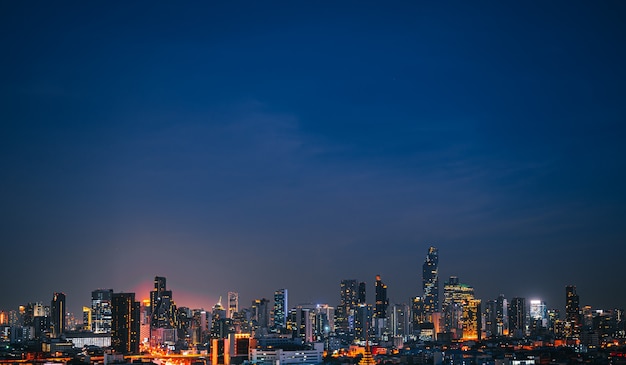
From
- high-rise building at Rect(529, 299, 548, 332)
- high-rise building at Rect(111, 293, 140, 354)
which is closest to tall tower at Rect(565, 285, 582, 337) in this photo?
high-rise building at Rect(529, 299, 548, 332)

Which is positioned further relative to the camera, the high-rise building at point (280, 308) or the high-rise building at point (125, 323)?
the high-rise building at point (280, 308)

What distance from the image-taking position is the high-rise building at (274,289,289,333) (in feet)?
236

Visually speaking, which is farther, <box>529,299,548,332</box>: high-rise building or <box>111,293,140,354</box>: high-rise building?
<box>529,299,548,332</box>: high-rise building

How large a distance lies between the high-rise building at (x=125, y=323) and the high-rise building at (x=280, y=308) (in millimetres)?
13354

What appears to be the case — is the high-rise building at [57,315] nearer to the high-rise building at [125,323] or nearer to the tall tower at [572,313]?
the high-rise building at [125,323]

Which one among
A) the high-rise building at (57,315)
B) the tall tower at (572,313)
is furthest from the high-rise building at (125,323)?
the tall tower at (572,313)

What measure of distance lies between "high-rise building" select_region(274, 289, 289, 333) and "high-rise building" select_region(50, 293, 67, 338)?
16660 mm

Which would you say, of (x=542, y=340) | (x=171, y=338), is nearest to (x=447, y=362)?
(x=542, y=340)

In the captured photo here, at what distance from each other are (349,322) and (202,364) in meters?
32.7

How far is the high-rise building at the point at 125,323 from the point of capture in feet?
199

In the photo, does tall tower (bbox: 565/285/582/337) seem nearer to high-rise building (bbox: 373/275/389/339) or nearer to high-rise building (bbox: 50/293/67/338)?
high-rise building (bbox: 373/275/389/339)

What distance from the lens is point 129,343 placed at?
199 feet

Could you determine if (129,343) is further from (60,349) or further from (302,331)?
(302,331)

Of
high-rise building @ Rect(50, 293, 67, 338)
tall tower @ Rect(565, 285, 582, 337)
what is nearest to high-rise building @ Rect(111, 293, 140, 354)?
high-rise building @ Rect(50, 293, 67, 338)
